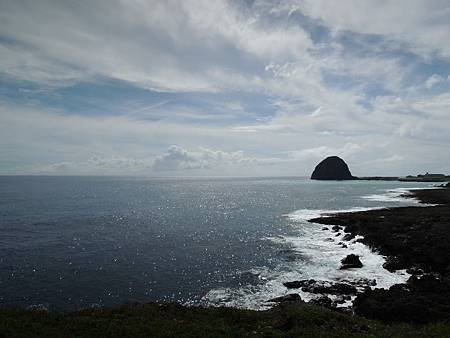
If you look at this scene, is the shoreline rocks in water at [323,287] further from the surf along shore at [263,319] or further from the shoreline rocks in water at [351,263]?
the shoreline rocks in water at [351,263]

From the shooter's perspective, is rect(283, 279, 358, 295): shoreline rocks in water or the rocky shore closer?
the rocky shore

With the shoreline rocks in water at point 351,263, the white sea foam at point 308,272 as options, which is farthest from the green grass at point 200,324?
the shoreline rocks in water at point 351,263

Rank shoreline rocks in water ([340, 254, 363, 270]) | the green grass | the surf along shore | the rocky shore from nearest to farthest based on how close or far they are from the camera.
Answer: the green grass, the surf along shore, the rocky shore, shoreline rocks in water ([340, 254, 363, 270])

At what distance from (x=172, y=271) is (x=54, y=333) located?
70.8 ft

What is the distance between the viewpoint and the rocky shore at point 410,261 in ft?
75.6

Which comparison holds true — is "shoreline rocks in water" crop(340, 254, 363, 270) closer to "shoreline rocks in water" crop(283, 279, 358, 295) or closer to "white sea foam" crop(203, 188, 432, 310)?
"white sea foam" crop(203, 188, 432, 310)

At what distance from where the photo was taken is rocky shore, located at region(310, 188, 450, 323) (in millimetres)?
23047

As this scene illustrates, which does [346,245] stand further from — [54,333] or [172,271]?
[54,333]

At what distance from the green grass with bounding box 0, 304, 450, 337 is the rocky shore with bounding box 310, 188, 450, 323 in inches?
114

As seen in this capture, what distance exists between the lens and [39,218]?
7688 centimetres

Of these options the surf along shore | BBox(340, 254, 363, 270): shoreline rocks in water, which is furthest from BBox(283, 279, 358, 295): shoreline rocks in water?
BBox(340, 254, 363, 270): shoreline rocks in water

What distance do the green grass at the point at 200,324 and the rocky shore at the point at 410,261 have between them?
2891mm

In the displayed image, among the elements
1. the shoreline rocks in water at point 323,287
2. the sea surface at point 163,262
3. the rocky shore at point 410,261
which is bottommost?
the sea surface at point 163,262

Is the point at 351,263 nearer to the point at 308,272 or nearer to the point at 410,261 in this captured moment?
the point at 308,272
